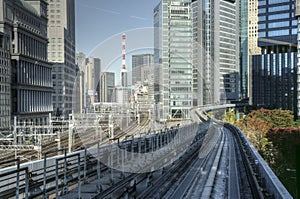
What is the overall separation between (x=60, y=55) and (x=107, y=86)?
57055 millimetres

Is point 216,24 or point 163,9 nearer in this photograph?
point 163,9

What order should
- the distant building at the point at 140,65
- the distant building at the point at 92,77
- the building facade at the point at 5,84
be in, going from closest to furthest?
the distant building at the point at 92,77 < the distant building at the point at 140,65 < the building facade at the point at 5,84

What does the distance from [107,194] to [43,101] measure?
3888 centimetres

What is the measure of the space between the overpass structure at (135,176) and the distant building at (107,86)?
90cm

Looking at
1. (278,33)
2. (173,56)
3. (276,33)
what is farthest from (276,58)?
(173,56)

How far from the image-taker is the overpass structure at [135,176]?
17.5 feet

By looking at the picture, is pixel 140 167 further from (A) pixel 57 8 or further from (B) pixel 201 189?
(A) pixel 57 8

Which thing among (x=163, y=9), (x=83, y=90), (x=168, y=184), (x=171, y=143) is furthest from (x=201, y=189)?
(x=171, y=143)

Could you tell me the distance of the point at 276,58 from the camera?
5978 centimetres

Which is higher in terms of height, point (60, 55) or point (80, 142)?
point (60, 55)

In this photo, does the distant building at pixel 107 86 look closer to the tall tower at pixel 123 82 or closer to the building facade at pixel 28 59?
the tall tower at pixel 123 82

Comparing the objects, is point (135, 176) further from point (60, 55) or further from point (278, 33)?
point (60, 55)

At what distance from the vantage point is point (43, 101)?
140 ft

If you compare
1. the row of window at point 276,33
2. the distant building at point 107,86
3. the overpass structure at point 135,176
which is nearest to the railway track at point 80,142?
the overpass structure at point 135,176
